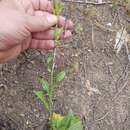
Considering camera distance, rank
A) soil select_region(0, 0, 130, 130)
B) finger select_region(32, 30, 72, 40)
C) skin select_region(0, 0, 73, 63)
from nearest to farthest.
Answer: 1. skin select_region(0, 0, 73, 63)
2. soil select_region(0, 0, 130, 130)
3. finger select_region(32, 30, 72, 40)

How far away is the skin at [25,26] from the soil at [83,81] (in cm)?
10

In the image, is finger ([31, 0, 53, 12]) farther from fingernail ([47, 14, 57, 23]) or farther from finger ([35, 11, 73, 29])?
fingernail ([47, 14, 57, 23])

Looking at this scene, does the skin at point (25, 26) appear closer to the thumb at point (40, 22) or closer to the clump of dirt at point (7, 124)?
the thumb at point (40, 22)

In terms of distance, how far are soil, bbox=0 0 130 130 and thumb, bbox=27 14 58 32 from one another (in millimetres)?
309

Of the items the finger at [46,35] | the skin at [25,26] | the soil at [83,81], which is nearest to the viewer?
the skin at [25,26]

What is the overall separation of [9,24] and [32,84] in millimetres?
380

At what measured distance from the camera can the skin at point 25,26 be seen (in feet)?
6.65

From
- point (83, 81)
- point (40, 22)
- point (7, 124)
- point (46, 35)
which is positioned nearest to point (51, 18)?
point (40, 22)

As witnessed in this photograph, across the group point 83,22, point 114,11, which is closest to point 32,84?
point 83,22

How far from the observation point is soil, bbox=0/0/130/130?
2.16 m

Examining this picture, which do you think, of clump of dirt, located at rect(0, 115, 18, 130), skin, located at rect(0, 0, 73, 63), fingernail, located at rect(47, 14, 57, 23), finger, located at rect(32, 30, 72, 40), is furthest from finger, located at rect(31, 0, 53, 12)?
clump of dirt, located at rect(0, 115, 18, 130)

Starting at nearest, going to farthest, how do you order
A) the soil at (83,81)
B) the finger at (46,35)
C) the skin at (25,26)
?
the skin at (25,26)
the soil at (83,81)
the finger at (46,35)

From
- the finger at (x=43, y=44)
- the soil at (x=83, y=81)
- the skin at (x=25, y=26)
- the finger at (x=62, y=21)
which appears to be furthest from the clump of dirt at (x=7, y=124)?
the finger at (x=62, y=21)

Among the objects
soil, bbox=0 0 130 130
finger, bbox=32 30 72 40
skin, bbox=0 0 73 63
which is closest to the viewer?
skin, bbox=0 0 73 63
